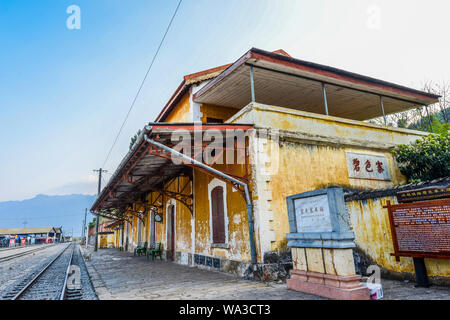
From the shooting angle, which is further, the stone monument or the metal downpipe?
the metal downpipe

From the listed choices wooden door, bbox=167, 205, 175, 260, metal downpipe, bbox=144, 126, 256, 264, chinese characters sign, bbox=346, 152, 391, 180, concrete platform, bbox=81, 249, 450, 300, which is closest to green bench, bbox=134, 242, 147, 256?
wooden door, bbox=167, 205, 175, 260

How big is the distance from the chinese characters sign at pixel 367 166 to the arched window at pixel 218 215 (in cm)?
449

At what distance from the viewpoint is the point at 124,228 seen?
1190 inches

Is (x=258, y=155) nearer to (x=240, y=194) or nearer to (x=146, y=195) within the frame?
(x=240, y=194)

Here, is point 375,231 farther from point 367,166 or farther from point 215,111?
point 215,111

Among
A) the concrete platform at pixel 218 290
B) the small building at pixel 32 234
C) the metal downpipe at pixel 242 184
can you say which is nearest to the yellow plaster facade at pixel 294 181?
the metal downpipe at pixel 242 184

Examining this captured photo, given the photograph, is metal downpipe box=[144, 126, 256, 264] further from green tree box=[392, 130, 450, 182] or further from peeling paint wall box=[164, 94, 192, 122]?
green tree box=[392, 130, 450, 182]

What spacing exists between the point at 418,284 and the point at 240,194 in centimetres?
447

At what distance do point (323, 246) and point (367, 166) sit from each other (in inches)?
239

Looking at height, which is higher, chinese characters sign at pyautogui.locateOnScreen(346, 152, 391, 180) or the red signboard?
chinese characters sign at pyautogui.locateOnScreen(346, 152, 391, 180)

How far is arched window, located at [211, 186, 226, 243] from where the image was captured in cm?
928

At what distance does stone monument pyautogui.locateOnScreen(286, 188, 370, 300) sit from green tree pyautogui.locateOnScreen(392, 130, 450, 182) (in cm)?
640
